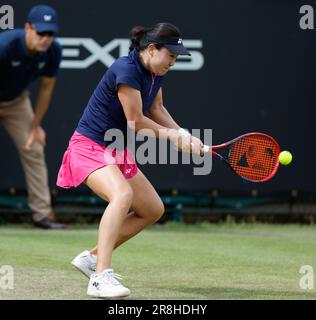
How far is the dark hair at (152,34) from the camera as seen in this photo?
5.50 m

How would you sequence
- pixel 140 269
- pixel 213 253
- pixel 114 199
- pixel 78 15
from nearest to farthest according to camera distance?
1. pixel 114 199
2. pixel 140 269
3. pixel 213 253
4. pixel 78 15

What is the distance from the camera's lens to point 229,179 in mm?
10016

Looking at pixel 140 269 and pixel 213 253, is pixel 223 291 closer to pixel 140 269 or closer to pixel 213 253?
pixel 140 269

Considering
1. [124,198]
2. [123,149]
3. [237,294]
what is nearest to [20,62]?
[123,149]

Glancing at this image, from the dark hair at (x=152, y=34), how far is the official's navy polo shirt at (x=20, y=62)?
339cm

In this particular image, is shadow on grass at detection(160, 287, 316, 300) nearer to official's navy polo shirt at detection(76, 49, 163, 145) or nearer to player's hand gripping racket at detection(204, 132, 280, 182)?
player's hand gripping racket at detection(204, 132, 280, 182)

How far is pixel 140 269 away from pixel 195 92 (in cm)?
363

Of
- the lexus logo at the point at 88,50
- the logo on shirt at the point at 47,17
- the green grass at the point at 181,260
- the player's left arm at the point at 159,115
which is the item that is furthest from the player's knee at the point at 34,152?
the player's left arm at the point at 159,115

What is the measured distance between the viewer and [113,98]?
5625 mm

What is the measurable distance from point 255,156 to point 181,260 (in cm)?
170

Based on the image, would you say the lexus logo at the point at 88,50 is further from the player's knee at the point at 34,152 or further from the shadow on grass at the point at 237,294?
the shadow on grass at the point at 237,294

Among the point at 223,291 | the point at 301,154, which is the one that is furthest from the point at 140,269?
the point at 301,154

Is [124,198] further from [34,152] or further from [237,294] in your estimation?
[34,152]

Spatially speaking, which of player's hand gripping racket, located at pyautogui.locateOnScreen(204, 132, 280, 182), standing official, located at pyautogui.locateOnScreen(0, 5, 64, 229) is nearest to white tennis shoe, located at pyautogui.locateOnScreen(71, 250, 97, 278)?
player's hand gripping racket, located at pyautogui.locateOnScreen(204, 132, 280, 182)
